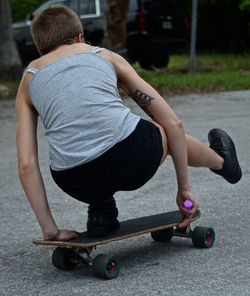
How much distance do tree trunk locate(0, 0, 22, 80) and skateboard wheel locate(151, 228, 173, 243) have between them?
10610 millimetres

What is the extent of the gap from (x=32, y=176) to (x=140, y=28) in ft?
47.3

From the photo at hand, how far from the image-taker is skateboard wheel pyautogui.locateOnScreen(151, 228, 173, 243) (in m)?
5.04

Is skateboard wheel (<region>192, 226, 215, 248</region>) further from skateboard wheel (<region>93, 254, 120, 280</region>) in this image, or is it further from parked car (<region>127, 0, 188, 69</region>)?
parked car (<region>127, 0, 188, 69</region>)

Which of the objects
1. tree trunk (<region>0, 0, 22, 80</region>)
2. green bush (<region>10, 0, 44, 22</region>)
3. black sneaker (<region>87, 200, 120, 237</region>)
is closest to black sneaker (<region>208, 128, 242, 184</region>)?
black sneaker (<region>87, 200, 120, 237</region>)

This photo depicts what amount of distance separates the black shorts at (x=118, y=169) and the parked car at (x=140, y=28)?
45.5ft

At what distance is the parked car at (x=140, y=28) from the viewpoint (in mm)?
18578

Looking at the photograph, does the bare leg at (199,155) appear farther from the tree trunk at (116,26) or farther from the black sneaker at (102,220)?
the tree trunk at (116,26)

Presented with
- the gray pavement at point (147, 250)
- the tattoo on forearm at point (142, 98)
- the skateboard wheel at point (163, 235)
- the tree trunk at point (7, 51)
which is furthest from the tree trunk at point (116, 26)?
the tattoo on forearm at point (142, 98)

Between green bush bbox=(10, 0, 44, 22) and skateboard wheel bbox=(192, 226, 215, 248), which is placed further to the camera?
green bush bbox=(10, 0, 44, 22)

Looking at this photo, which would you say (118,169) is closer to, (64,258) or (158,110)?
(158,110)

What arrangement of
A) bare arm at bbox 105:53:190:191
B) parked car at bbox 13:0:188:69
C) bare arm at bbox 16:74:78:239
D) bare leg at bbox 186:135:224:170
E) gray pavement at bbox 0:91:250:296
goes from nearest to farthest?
gray pavement at bbox 0:91:250:296
bare arm at bbox 16:74:78:239
bare arm at bbox 105:53:190:191
bare leg at bbox 186:135:224:170
parked car at bbox 13:0:188:69

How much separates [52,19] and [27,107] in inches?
19.7

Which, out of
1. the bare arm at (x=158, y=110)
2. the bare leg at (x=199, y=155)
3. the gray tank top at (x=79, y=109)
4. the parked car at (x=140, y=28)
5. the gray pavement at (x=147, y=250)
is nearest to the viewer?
the gray pavement at (x=147, y=250)

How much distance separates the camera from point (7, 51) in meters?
15.4
